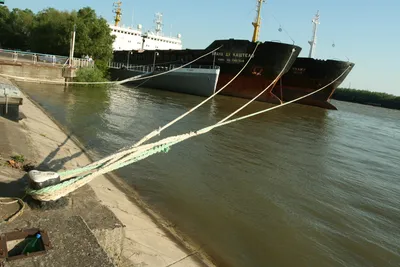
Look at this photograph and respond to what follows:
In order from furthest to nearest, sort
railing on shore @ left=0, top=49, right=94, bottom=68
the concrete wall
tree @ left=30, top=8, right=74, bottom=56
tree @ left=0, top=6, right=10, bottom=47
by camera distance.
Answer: tree @ left=0, top=6, right=10, bottom=47
tree @ left=30, top=8, right=74, bottom=56
railing on shore @ left=0, top=49, right=94, bottom=68
the concrete wall

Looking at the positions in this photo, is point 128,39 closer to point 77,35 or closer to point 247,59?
point 77,35

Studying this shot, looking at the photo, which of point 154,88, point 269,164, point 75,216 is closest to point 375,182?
point 269,164

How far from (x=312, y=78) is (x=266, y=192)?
24.5 m

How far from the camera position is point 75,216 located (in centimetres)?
351

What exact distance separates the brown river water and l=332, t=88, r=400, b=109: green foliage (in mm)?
71984

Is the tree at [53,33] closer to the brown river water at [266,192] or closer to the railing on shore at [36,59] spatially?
the railing on shore at [36,59]

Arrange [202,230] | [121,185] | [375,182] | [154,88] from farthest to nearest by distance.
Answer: [154,88] → [375,182] → [121,185] → [202,230]

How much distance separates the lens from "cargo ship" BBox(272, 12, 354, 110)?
28.6 metres

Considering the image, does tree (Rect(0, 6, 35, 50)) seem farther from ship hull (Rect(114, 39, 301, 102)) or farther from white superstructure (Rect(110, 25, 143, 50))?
ship hull (Rect(114, 39, 301, 102))

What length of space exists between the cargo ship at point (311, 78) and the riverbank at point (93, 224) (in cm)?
2620

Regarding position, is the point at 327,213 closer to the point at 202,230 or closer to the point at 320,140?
the point at 202,230

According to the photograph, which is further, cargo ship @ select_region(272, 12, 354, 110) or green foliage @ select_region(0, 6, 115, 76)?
green foliage @ select_region(0, 6, 115, 76)

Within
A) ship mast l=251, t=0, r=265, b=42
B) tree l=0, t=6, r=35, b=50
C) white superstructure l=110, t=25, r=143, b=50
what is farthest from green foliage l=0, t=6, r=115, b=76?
ship mast l=251, t=0, r=265, b=42

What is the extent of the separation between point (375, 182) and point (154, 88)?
26.7m
